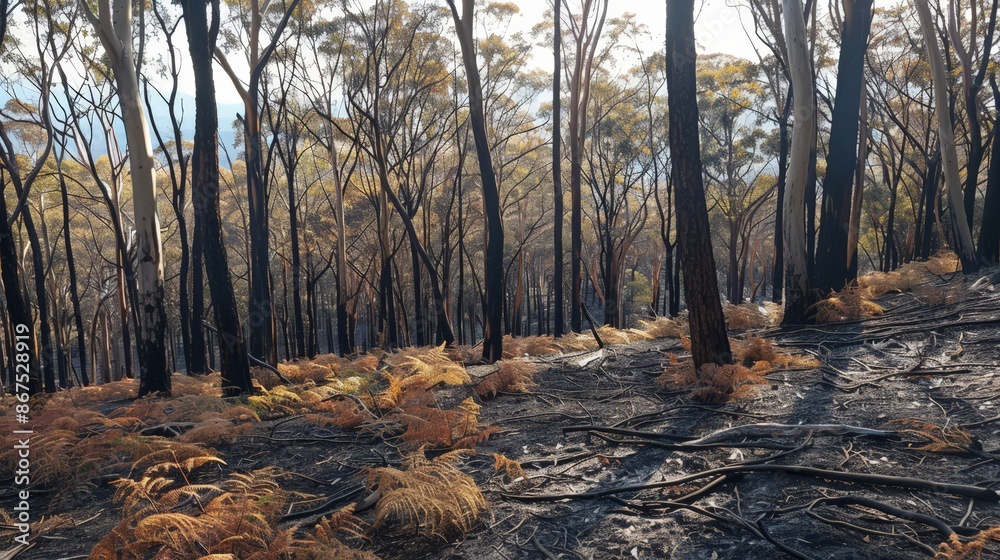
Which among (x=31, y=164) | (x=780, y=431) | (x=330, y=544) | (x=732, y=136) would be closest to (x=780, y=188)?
(x=732, y=136)

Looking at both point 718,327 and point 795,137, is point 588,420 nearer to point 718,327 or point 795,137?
point 718,327

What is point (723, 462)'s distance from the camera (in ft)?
10.5

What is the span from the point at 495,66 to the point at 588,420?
678 inches

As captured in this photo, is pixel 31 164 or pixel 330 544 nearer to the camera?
pixel 330 544

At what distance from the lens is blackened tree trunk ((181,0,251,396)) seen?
6.22m

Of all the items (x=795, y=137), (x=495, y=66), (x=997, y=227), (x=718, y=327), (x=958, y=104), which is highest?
(x=495, y=66)

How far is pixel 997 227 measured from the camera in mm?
9734

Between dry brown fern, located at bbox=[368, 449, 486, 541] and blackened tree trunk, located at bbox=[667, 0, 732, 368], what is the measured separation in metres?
2.98

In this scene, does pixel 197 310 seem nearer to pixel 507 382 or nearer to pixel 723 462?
pixel 507 382

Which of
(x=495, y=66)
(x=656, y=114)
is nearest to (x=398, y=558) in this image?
(x=495, y=66)

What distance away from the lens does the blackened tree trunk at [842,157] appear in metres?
7.76

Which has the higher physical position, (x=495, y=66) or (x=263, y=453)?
(x=495, y=66)

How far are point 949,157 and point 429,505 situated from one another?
11.4 m

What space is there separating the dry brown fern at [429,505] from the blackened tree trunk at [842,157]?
22.0 ft
